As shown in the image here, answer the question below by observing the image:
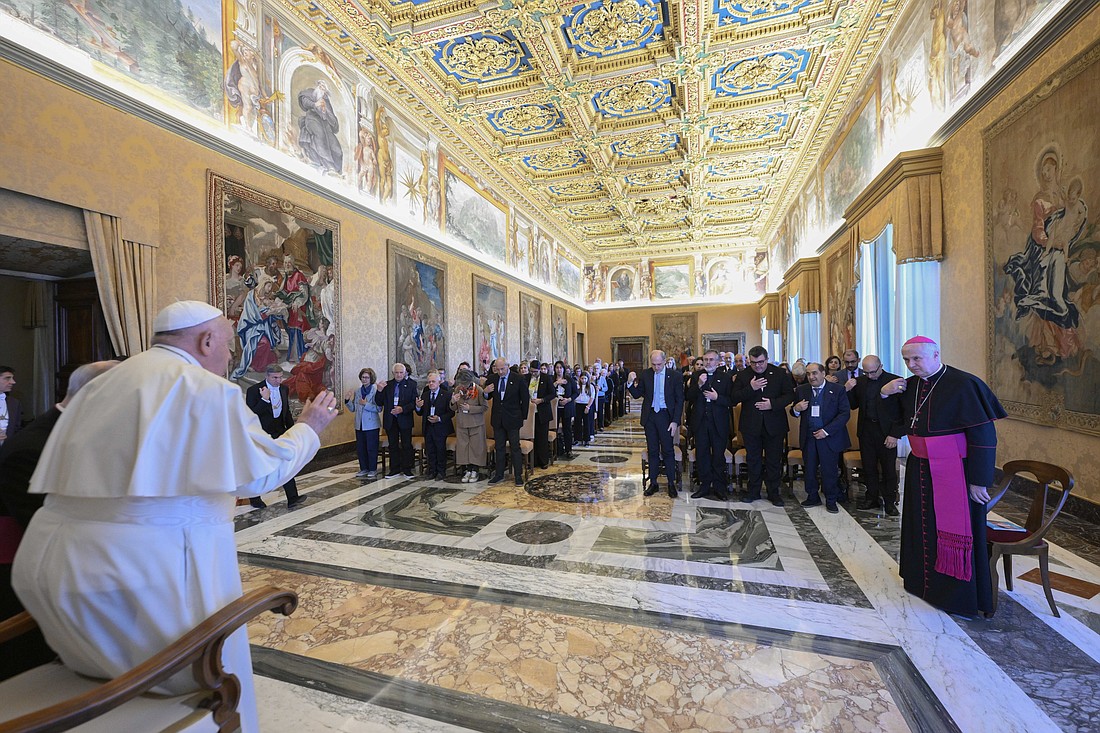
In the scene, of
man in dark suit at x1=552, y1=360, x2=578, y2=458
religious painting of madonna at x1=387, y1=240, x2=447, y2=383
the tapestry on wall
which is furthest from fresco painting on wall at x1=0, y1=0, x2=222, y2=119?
the tapestry on wall

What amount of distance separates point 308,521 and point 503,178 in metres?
11.9

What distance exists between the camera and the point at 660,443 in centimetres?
627

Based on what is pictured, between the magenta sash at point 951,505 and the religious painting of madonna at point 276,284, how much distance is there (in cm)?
780

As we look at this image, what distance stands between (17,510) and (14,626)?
1.80 ft

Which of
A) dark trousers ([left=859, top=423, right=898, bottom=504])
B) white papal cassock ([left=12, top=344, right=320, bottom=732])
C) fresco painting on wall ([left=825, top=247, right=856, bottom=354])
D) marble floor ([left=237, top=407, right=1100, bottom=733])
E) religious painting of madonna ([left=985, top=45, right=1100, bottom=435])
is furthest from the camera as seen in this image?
fresco painting on wall ([left=825, top=247, right=856, bottom=354])

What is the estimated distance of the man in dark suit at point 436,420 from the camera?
721 centimetres

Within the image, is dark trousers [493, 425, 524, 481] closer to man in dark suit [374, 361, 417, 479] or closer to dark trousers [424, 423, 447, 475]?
dark trousers [424, 423, 447, 475]

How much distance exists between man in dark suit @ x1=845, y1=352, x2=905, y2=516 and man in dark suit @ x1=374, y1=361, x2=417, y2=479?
20.1 feet

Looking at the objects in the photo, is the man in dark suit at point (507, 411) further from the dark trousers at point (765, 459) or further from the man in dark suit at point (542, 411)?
the dark trousers at point (765, 459)

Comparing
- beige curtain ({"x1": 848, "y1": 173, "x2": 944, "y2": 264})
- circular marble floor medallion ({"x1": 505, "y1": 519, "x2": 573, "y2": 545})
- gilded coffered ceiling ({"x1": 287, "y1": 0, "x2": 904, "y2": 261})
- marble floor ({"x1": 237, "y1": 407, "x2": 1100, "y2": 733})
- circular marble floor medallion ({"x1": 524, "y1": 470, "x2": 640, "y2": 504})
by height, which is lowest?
circular marble floor medallion ({"x1": 524, "y1": 470, "x2": 640, "y2": 504})

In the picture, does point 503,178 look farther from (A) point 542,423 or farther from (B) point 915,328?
(B) point 915,328

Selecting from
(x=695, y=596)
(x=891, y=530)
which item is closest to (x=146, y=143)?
(x=695, y=596)

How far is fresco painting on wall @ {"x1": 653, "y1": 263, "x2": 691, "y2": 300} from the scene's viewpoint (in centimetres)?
2358

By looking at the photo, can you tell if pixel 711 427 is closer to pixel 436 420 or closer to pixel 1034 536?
pixel 1034 536
